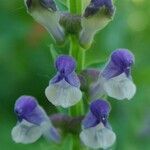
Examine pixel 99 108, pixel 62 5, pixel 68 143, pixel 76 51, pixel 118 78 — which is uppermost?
pixel 62 5

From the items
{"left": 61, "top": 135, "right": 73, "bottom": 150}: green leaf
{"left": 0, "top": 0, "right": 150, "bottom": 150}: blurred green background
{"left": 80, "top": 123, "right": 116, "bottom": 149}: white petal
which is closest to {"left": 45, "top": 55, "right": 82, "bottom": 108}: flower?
{"left": 80, "top": 123, "right": 116, "bottom": 149}: white petal

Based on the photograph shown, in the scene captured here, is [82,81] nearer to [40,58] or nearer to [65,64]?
[65,64]

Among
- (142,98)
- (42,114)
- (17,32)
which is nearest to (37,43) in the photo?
(17,32)

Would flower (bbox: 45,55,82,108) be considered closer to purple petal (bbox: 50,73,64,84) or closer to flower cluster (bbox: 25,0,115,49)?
purple petal (bbox: 50,73,64,84)

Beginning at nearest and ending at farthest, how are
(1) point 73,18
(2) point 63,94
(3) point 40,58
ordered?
1. (2) point 63,94
2. (1) point 73,18
3. (3) point 40,58

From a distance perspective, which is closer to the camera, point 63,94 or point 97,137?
point 63,94

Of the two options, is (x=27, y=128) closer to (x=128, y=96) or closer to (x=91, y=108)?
(x=91, y=108)

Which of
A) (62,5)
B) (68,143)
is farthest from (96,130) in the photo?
(62,5)
